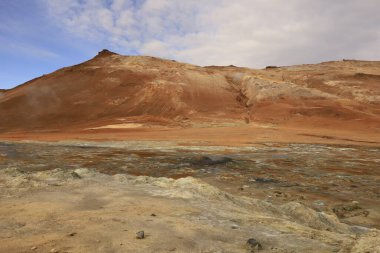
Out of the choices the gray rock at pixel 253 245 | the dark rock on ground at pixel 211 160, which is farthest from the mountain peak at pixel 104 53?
the gray rock at pixel 253 245

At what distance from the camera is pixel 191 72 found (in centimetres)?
5319

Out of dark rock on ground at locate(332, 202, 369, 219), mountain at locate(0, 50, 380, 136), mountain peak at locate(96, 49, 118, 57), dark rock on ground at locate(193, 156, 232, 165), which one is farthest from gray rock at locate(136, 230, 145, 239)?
mountain peak at locate(96, 49, 118, 57)

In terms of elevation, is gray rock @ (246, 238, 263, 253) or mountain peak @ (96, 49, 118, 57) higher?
mountain peak @ (96, 49, 118, 57)

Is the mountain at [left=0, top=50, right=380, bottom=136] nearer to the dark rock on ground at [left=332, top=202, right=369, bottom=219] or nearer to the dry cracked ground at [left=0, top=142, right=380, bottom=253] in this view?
the dry cracked ground at [left=0, top=142, right=380, bottom=253]

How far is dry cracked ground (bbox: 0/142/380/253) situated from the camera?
459cm

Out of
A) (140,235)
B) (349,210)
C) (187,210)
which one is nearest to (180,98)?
(349,210)

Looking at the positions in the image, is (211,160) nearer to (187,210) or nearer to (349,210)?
(349,210)

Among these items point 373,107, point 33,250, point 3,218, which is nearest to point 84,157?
point 3,218

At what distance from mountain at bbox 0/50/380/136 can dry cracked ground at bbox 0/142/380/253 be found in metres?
26.5

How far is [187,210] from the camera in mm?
6074

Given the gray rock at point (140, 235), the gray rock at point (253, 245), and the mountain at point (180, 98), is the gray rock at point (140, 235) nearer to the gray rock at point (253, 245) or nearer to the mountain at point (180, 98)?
the gray rock at point (253, 245)

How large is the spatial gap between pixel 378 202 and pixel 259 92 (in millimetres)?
40455

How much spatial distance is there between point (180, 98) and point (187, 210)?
40.7 metres

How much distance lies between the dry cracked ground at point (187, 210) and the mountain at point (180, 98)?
26469 mm
